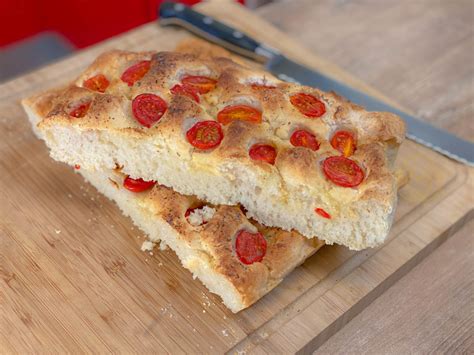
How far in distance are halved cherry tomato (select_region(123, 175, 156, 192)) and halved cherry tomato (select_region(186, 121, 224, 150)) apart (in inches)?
12.9

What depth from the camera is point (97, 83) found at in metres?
2.86

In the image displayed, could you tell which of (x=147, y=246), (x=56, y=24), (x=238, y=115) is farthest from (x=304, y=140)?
(x=56, y=24)

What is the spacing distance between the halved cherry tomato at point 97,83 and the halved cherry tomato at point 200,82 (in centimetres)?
39

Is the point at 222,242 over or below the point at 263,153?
below

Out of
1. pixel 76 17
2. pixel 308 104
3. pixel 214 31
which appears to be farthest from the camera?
pixel 76 17

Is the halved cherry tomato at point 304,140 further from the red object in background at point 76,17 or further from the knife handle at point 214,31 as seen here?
the red object in background at point 76,17

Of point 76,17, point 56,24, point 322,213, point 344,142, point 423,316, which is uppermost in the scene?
point 344,142

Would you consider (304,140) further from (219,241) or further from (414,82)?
(414,82)

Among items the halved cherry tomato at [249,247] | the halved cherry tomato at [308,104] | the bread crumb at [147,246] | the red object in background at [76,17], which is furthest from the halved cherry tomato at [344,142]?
the red object in background at [76,17]

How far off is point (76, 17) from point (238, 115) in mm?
3498

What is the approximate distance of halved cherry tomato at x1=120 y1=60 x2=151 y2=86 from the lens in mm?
2791

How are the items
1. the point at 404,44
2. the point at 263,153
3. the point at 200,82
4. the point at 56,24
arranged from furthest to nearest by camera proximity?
the point at 56,24 → the point at 404,44 → the point at 200,82 → the point at 263,153

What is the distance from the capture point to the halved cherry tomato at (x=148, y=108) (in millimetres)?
2570

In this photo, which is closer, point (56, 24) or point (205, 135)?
point (205, 135)
